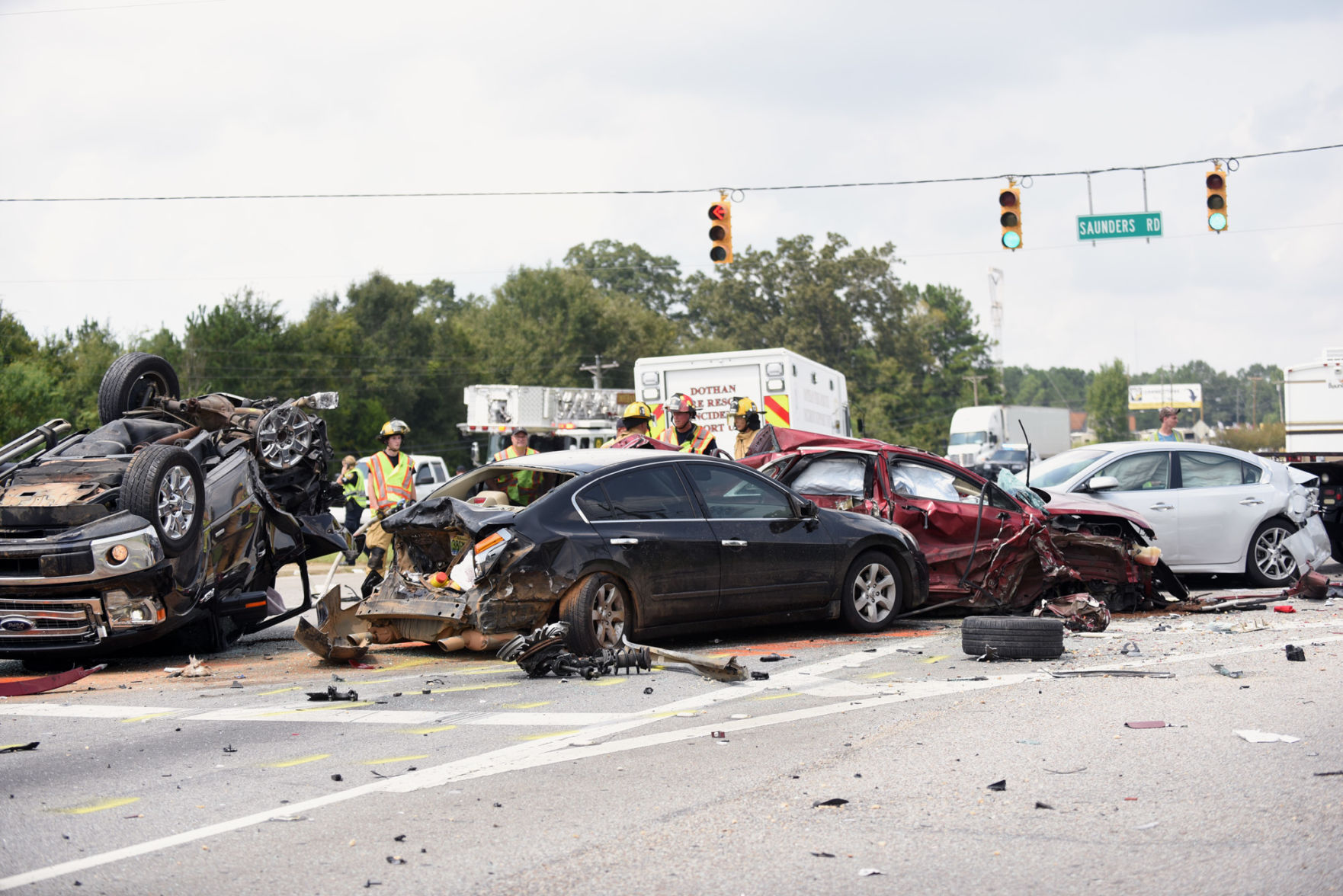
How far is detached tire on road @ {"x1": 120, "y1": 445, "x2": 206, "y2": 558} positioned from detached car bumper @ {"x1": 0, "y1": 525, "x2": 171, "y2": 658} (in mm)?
127

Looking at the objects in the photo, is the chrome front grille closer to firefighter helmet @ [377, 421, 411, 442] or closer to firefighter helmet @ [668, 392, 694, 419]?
firefighter helmet @ [377, 421, 411, 442]

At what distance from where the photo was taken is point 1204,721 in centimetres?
621

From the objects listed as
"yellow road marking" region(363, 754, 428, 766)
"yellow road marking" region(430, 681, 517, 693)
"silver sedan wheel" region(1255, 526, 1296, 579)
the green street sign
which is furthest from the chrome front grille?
the green street sign

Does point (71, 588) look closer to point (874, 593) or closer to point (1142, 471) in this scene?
point (874, 593)

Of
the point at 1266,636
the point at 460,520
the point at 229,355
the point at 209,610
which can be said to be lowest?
the point at 1266,636

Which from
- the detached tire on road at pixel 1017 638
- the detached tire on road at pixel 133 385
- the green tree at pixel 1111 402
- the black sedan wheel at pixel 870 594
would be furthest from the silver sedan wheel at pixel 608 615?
the green tree at pixel 1111 402

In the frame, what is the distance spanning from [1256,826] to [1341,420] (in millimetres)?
23606

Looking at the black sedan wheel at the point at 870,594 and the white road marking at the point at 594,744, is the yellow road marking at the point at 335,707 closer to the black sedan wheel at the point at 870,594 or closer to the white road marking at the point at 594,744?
the white road marking at the point at 594,744

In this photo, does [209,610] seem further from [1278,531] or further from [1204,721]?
[1278,531]

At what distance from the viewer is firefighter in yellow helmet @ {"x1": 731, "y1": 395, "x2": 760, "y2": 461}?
1284 centimetres

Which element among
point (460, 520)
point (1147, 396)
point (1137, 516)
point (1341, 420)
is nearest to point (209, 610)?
point (460, 520)

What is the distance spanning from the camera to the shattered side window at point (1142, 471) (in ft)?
41.7

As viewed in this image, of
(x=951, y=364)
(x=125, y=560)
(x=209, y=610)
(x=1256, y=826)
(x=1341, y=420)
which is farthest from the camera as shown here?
(x=951, y=364)

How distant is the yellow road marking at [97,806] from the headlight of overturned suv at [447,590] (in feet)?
9.81
